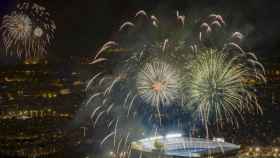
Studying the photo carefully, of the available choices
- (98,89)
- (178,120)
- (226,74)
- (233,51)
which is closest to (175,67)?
(226,74)

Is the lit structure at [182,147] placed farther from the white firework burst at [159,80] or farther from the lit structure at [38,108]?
the lit structure at [38,108]

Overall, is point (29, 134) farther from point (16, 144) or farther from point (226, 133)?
point (226, 133)

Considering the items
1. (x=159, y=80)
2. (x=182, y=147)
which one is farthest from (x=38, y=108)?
(x=159, y=80)

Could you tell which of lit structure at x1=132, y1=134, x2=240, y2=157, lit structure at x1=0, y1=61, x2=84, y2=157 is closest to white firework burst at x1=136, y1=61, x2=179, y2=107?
lit structure at x1=132, y1=134, x2=240, y2=157

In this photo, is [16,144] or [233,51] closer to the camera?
[233,51]

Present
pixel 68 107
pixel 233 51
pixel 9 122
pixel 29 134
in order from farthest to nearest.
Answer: pixel 68 107
pixel 9 122
pixel 29 134
pixel 233 51

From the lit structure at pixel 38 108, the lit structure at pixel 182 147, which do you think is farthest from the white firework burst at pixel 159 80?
the lit structure at pixel 38 108

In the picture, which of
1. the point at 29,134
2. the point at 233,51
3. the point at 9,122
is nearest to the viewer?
the point at 233,51

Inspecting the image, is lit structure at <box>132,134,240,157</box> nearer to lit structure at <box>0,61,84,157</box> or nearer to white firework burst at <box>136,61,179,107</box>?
white firework burst at <box>136,61,179,107</box>
